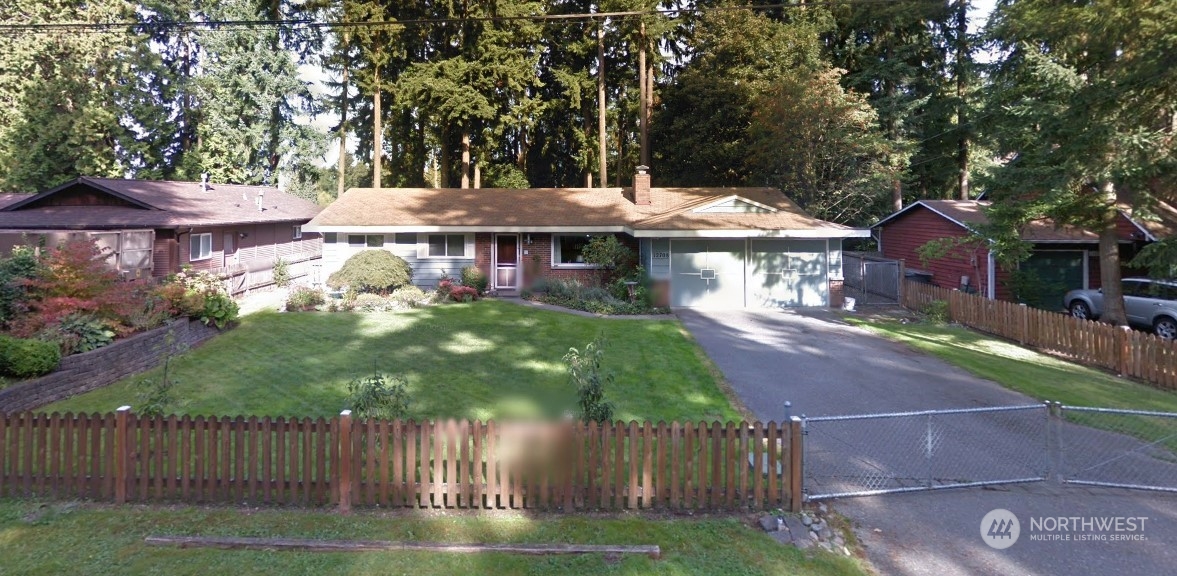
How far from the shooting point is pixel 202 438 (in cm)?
693

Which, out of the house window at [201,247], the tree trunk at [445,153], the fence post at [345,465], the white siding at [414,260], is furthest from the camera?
the tree trunk at [445,153]

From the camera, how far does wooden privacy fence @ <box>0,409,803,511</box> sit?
6.78 m

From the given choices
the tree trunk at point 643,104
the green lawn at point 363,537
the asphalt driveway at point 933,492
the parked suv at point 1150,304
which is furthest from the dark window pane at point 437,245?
the parked suv at point 1150,304

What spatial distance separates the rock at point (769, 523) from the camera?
648cm

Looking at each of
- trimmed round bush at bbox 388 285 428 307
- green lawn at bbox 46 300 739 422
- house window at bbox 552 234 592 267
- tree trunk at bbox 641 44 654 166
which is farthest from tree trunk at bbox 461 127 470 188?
green lawn at bbox 46 300 739 422

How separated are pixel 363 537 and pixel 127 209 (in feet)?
78.2

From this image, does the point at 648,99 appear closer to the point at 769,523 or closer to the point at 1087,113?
the point at 1087,113

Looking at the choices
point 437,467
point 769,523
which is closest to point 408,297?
point 437,467

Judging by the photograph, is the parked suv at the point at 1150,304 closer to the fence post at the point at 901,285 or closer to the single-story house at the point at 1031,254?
the single-story house at the point at 1031,254

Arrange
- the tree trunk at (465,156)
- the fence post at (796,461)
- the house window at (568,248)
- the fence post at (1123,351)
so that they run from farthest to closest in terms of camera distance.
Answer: the tree trunk at (465,156) < the house window at (568,248) < the fence post at (1123,351) < the fence post at (796,461)

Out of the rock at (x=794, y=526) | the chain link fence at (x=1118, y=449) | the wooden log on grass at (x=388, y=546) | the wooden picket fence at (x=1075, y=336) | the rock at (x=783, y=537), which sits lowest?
the rock at (x=783, y=537)

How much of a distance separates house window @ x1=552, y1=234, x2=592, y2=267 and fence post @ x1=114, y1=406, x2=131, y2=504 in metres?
17.5

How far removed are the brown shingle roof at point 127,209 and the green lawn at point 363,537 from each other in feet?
62.2

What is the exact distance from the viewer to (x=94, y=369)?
11484mm
